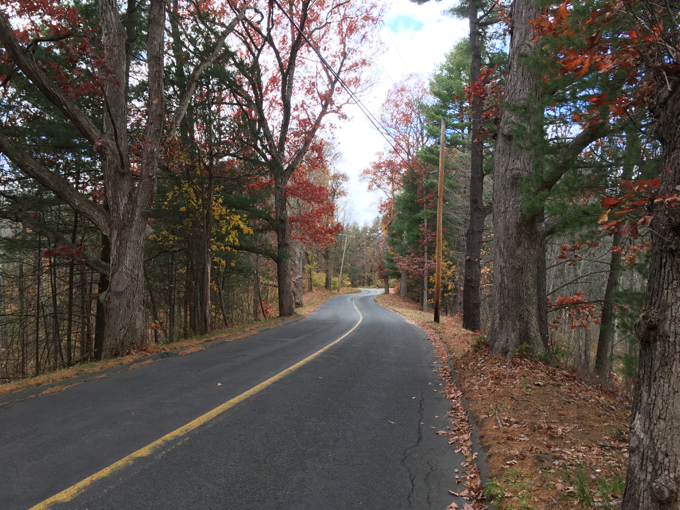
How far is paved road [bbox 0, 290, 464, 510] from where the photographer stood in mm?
3016

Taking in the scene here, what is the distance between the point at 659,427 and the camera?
2.33 m

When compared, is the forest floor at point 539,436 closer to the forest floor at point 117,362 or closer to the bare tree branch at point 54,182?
the forest floor at point 117,362

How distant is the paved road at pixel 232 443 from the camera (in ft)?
9.89

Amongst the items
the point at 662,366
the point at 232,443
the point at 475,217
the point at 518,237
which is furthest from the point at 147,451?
the point at 475,217

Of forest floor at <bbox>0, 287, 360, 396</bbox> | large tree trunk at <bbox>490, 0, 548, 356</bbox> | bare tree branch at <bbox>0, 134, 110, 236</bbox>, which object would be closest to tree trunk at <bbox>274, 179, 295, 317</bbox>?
forest floor at <bbox>0, 287, 360, 396</bbox>

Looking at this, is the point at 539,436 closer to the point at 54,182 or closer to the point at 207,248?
the point at 54,182

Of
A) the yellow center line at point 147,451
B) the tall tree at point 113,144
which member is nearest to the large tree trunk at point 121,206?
the tall tree at point 113,144

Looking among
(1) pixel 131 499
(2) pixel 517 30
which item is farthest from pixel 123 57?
(1) pixel 131 499

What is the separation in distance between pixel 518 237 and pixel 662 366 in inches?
190

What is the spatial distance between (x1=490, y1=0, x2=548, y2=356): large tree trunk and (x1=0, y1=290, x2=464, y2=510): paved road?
2.02m

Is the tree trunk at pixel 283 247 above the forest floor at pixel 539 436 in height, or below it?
above

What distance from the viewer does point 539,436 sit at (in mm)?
4125

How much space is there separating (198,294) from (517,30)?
45.0 feet

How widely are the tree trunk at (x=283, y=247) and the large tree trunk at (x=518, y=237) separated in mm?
10705
